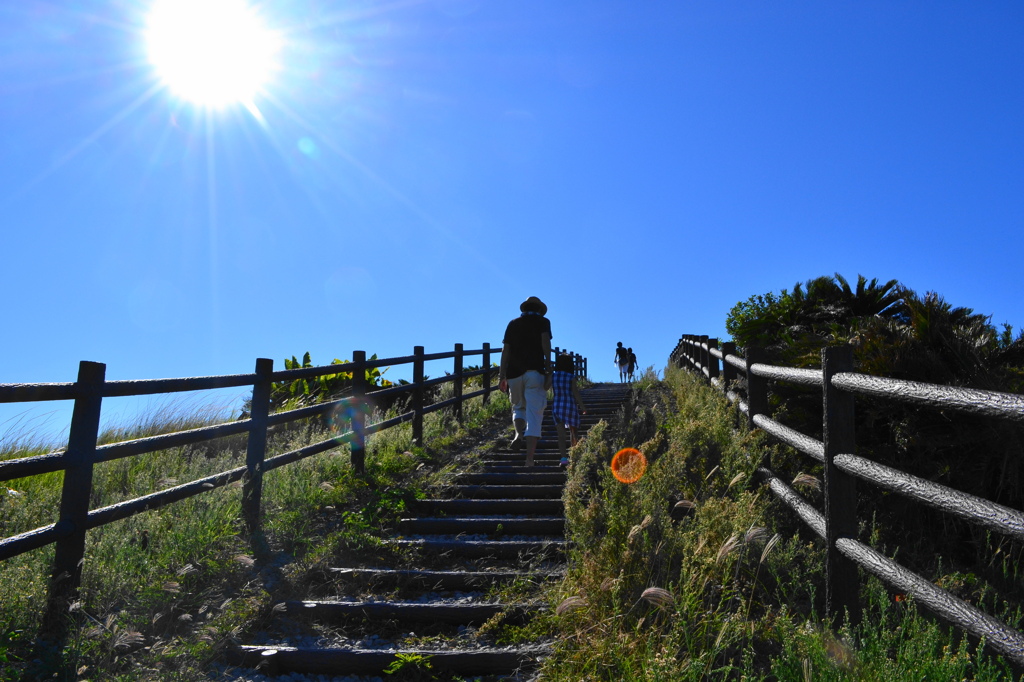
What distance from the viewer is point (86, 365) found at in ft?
13.8

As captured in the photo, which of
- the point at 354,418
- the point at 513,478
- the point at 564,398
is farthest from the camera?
the point at 564,398

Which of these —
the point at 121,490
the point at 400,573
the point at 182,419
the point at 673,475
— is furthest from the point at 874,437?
the point at 182,419

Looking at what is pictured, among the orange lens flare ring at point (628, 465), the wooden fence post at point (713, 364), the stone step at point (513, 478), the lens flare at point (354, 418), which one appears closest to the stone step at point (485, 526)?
the orange lens flare ring at point (628, 465)

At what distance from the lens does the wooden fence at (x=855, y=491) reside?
2521mm

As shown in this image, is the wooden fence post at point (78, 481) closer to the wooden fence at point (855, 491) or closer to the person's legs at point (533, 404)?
the wooden fence at point (855, 491)

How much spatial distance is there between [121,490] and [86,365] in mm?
3408

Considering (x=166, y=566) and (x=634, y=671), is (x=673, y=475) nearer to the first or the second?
(x=634, y=671)

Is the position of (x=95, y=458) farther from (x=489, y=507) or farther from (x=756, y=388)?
(x=756, y=388)

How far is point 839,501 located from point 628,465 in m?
2.04

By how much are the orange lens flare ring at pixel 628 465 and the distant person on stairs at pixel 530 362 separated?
71.0 inches

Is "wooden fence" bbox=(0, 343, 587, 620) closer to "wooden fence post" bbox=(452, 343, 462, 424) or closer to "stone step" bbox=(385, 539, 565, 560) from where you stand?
"stone step" bbox=(385, 539, 565, 560)

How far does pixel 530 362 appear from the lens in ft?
27.1

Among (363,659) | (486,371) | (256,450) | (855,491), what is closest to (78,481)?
(256,450)

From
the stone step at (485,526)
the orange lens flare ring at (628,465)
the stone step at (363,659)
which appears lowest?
the stone step at (363,659)
